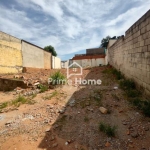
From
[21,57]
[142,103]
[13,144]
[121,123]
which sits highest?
[21,57]

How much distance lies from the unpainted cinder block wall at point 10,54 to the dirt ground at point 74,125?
5285mm

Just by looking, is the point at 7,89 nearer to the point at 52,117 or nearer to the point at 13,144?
the point at 52,117

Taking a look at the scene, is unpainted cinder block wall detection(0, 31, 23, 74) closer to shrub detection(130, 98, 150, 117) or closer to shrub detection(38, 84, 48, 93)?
shrub detection(38, 84, 48, 93)

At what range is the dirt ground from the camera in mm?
2271

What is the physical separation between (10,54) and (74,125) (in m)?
7.83

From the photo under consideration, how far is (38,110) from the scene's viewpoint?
3.75m

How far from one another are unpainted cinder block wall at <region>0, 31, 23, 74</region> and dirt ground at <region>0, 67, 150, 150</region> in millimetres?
5285

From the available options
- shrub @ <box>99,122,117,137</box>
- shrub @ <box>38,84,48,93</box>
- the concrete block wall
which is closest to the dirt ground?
shrub @ <box>99,122,117,137</box>

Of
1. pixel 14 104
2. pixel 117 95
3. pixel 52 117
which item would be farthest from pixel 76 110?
pixel 14 104

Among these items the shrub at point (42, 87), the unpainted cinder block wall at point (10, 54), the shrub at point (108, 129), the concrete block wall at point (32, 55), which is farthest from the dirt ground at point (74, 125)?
the concrete block wall at point (32, 55)

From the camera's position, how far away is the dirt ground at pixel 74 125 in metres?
2.27

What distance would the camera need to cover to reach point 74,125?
2883 mm

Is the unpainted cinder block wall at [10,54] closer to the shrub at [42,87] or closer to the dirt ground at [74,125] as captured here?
the shrub at [42,87]

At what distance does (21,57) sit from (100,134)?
931 centimetres
